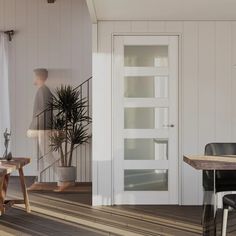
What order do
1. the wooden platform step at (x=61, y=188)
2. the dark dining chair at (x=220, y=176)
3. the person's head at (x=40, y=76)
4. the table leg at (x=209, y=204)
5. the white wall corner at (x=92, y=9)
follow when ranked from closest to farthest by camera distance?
the table leg at (x=209, y=204)
the dark dining chair at (x=220, y=176)
the white wall corner at (x=92, y=9)
the wooden platform step at (x=61, y=188)
the person's head at (x=40, y=76)

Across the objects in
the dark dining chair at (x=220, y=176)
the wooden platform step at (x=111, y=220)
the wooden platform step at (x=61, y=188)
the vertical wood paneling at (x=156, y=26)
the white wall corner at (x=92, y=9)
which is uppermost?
the white wall corner at (x=92, y=9)

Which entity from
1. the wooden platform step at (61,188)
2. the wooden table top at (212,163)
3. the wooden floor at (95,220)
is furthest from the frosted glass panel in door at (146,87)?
the wooden table top at (212,163)

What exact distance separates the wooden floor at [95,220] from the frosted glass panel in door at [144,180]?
0.28 meters

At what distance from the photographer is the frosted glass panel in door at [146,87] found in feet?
18.3

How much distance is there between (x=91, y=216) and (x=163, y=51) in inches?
88.6

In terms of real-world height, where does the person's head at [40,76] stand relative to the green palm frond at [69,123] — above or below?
above

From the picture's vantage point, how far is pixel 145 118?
557 cm

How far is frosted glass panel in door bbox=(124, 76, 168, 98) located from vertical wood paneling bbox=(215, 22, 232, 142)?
675mm

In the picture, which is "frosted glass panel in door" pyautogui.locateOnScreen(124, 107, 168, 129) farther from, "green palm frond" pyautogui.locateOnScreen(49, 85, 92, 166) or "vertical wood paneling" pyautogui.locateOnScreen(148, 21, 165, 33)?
"green palm frond" pyautogui.locateOnScreen(49, 85, 92, 166)

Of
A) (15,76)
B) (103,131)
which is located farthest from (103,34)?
(15,76)

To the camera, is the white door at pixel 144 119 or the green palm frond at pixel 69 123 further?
the green palm frond at pixel 69 123

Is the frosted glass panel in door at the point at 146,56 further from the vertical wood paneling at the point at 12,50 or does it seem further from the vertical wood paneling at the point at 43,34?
the vertical wood paneling at the point at 12,50

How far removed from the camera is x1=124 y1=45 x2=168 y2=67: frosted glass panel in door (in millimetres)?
5570

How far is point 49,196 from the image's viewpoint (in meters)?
6.09
